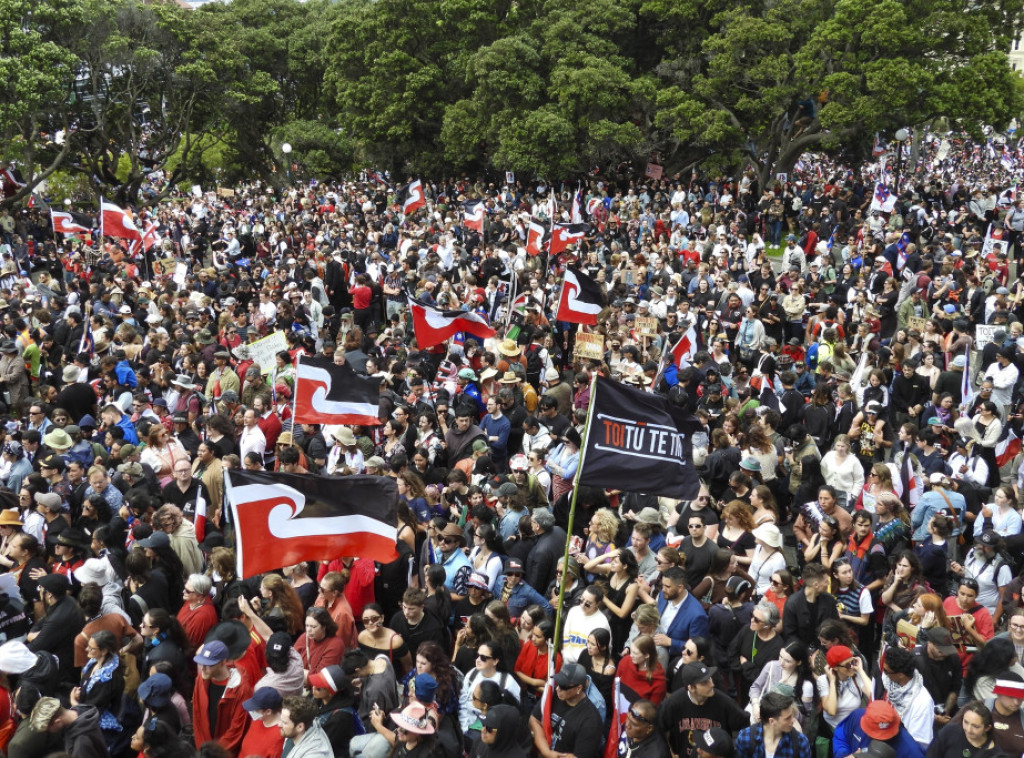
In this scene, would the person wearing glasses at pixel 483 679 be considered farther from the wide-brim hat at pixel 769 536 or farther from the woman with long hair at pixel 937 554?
the woman with long hair at pixel 937 554

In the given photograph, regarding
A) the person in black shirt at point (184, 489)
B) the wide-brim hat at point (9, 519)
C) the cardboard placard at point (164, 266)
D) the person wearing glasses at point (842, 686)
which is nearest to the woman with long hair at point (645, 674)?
the person wearing glasses at point (842, 686)

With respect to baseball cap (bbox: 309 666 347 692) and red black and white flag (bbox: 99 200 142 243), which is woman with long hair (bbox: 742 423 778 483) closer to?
baseball cap (bbox: 309 666 347 692)

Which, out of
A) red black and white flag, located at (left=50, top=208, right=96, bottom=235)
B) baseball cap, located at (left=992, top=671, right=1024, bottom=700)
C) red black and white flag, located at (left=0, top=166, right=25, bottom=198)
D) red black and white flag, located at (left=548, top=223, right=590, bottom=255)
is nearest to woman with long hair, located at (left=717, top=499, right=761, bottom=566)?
baseball cap, located at (left=992, top=671, right=1024, bottom=700)

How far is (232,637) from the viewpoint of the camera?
6.67 m

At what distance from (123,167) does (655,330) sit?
3726cm

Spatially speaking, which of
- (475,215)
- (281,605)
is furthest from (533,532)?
(475,215)

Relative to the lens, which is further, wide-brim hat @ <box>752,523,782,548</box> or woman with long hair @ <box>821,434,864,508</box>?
woman with long hair @ <box>821,434,864,508</box>

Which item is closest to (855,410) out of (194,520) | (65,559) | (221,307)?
(194,520)

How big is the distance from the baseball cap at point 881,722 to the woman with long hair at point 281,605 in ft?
13.2

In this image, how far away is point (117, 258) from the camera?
22.0m

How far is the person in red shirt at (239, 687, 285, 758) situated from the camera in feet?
19.7

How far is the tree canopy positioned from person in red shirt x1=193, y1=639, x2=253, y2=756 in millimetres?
23161

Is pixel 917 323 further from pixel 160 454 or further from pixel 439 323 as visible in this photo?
pixel 160 454

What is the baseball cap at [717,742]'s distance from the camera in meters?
5.52
